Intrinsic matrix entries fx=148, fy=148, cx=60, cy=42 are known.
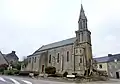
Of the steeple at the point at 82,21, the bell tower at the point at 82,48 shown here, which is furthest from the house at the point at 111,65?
the steeple at the point at 82,21

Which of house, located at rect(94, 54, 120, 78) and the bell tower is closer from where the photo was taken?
the bell tower

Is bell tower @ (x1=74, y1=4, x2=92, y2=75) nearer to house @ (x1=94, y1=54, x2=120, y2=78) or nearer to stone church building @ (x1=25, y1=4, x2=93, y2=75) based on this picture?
stone church building @ (x1=25, y1=4, x2=93, y2=75)

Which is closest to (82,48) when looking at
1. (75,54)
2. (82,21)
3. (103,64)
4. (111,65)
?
(75,54)

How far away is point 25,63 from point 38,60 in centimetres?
668

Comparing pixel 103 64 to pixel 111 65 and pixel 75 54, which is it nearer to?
pixel 111 65

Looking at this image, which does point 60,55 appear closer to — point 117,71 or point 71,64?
point 71,64

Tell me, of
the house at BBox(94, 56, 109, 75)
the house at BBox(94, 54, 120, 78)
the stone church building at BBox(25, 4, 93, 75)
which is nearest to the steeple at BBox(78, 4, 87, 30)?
the stone church building at BBox(25, 4, 93, 75)

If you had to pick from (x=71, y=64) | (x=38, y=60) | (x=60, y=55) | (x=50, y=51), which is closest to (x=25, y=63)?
(x=38, y=60)

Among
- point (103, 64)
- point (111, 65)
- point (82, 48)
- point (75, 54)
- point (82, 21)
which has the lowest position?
point (111, 65)

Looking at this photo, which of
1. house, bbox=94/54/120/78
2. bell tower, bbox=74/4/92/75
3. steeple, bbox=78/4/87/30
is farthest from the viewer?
house, bbox=94/54/120/78

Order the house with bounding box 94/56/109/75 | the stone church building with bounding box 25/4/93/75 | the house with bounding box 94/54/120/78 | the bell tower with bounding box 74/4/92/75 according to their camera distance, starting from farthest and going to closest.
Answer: the house with bounding box 94/56/109/75
the house with bounding box 94/54/120/78
the stone church building with bounding box 25/4/93/75
the bell tower with bounding box 74/4/92/75

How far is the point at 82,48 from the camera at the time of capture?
119 feet

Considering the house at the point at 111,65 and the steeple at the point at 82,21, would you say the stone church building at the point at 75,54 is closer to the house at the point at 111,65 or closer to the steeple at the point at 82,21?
the steeple at the point at 82,21

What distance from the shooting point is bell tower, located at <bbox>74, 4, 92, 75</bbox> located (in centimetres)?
3484
